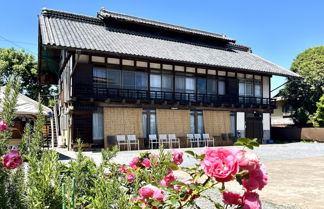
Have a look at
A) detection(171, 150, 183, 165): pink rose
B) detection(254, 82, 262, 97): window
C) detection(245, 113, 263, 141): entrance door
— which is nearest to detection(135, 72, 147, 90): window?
detection(245, 113, 263, 141): entrance door

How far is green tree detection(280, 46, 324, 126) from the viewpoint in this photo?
21.6 metres

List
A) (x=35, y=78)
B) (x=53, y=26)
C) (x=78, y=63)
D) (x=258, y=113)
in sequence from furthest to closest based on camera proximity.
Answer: (x=35, y=78) < (x=258, y=113) < (x=53, y=26) < (x=78, y=63)

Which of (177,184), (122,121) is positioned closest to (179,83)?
(122,121)

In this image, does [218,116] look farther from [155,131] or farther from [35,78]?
[35,78]

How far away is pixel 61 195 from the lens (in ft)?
4.15

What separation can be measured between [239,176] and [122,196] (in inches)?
20.7

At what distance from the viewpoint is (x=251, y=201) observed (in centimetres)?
109

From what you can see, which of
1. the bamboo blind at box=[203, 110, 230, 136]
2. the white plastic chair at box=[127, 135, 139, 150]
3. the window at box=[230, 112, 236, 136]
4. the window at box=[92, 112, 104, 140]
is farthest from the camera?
the window at box=[230, 112, 236, 136]

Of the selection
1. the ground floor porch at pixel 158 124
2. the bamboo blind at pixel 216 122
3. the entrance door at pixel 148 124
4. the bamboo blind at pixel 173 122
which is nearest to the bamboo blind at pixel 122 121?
the ground floor porch at pixel 158 124

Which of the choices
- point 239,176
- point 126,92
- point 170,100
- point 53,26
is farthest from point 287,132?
point 239,176

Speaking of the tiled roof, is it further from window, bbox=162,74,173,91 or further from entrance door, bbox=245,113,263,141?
entrance door, bbox=245,113,263,141

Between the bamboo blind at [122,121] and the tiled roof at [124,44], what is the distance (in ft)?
9.64

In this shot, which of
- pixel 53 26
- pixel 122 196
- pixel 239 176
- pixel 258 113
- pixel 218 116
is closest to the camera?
pixel 239 176

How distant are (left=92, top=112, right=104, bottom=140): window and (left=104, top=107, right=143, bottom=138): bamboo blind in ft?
1.09
